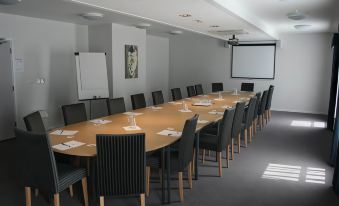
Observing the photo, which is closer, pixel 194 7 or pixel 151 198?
pixel 151 198

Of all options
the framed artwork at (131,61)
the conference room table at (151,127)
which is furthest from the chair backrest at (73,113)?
the framed artwork at (131,61)

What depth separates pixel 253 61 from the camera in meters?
10.4

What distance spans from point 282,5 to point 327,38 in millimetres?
5234

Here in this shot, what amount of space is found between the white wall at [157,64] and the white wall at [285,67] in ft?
1.74

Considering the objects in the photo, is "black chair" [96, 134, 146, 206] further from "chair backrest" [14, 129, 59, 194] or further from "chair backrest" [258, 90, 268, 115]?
"chair backrest" [258, 90, 268, 115]

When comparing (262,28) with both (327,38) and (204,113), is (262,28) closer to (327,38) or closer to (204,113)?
(204,113)

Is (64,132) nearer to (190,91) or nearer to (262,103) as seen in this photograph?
(262,103)

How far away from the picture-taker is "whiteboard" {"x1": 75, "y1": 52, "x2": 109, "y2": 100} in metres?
6.56

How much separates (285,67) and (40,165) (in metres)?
8.97

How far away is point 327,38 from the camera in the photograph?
9.23 metres

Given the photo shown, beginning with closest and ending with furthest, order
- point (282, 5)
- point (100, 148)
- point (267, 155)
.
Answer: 1. point (100, 148)
2. point (282, 5)
3. point (267, 155)

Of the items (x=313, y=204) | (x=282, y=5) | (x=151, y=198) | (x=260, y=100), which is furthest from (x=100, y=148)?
(x=260, y=100)

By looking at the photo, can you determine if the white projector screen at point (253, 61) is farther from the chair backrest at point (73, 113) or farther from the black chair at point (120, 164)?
the black chair at point (120, 164)

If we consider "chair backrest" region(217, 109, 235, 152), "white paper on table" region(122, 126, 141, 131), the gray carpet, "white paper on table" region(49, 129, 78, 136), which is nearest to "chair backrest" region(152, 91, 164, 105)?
the gray carpet
